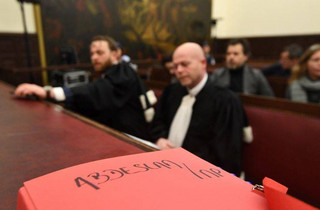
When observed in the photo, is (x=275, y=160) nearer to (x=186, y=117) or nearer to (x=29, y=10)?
(x=186, y=117)

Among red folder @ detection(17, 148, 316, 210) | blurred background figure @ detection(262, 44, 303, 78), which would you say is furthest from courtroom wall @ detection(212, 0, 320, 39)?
red folder @ detection(17, 148, 316, 210)

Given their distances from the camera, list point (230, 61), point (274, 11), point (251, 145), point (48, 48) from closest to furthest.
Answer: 1. point (251, 145)
2. point (230, 61)
3. point (48, 48)
4. point (274, 11)

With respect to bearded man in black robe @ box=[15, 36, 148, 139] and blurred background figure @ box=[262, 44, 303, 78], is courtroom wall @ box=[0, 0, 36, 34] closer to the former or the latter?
bearded man in black robe @ box=[15, 36, 148, 139]

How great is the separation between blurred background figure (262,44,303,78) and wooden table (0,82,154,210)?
4000mm

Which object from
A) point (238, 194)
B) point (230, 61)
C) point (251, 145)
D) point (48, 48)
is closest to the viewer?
point (238, 194)

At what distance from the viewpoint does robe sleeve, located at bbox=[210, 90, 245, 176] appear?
175cm

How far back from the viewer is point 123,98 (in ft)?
7.16

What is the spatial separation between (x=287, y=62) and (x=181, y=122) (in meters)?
3.23

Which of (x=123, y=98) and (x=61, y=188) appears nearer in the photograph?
(x=61, y=188)

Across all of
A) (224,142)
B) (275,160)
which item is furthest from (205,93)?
(275,160)

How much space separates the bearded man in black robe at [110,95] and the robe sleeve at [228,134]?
0.75 meters

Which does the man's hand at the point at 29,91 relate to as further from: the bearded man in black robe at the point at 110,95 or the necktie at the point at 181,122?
the necktie at the point at 181,122

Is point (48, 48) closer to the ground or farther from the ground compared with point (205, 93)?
farther from the ground

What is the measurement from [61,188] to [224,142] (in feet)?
4.78
